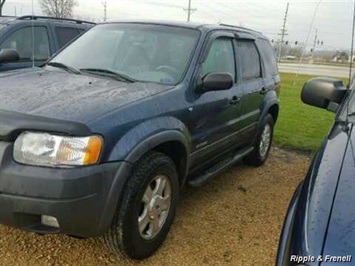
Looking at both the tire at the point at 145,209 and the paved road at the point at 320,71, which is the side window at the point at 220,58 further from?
the paved road at the point at 320,71

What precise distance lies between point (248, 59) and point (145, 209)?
2.66 m

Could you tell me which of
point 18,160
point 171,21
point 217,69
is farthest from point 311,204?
point 171,21

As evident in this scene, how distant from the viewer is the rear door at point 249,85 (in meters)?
4.73

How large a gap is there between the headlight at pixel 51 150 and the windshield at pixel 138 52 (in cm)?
122

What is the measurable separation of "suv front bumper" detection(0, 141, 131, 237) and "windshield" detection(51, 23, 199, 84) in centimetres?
130

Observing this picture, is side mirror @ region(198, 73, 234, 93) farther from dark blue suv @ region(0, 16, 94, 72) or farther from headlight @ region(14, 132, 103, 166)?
dark blue suv @ region(0, 16, 94, 72)

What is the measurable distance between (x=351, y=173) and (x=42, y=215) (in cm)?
172

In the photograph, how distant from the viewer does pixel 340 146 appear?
2.22 m

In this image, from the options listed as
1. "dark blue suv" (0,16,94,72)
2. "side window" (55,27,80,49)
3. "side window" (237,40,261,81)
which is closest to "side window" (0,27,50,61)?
"dark blue suv" (0,16,94,72)

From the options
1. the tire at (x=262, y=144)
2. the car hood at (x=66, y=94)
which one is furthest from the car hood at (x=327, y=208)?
the tire at (x=262, y=144)

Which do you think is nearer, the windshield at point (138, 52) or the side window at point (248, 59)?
the windshield at point (138, 52)

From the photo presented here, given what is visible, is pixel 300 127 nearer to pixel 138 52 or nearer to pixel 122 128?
pixel 138 52

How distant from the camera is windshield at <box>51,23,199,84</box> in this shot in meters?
3.70

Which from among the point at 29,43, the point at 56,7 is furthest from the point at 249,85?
the point at 56,7
